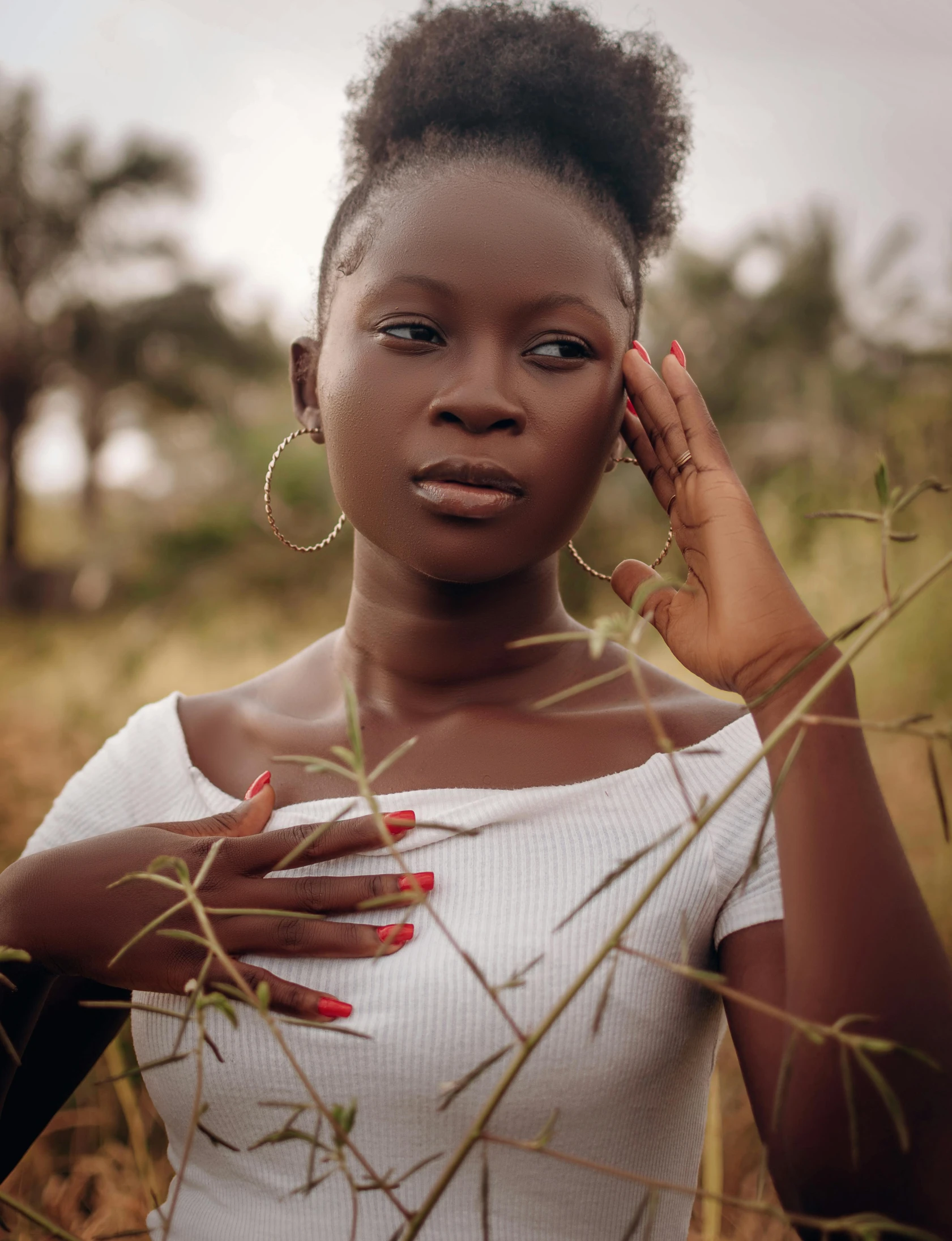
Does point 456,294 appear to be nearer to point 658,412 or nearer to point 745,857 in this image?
point 658,412

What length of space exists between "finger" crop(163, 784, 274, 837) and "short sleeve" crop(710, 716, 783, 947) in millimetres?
581

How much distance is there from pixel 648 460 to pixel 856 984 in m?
0.75

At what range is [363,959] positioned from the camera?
133 cm

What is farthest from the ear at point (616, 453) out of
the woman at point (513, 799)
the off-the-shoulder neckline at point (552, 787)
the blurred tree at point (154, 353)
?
the blurred tree at point (154, 353)

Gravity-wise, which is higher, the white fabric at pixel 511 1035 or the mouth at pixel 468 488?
the mouth at pixel 468 488

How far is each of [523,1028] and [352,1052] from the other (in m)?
0.21

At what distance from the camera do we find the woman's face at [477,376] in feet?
4.59

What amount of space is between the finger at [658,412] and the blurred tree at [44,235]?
35.0 feet

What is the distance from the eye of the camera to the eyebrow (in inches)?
55.9

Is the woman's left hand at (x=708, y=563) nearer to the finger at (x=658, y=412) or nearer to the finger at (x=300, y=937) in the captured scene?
the finger at (x=658, y=412)

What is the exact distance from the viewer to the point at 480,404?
1.37m

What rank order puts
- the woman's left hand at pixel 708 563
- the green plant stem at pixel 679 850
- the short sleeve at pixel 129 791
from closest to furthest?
1. the green plant stem at pixel 679 850
2. the woman's left hand at pixel 708 563
3. the short sleeve at pixel 129 791

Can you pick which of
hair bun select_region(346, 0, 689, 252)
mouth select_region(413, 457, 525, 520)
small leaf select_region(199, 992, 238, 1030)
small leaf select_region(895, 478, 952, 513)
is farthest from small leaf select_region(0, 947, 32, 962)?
hair bun select_region(346, 0, 689, 252)

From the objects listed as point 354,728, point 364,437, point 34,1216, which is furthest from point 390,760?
point 364,437
